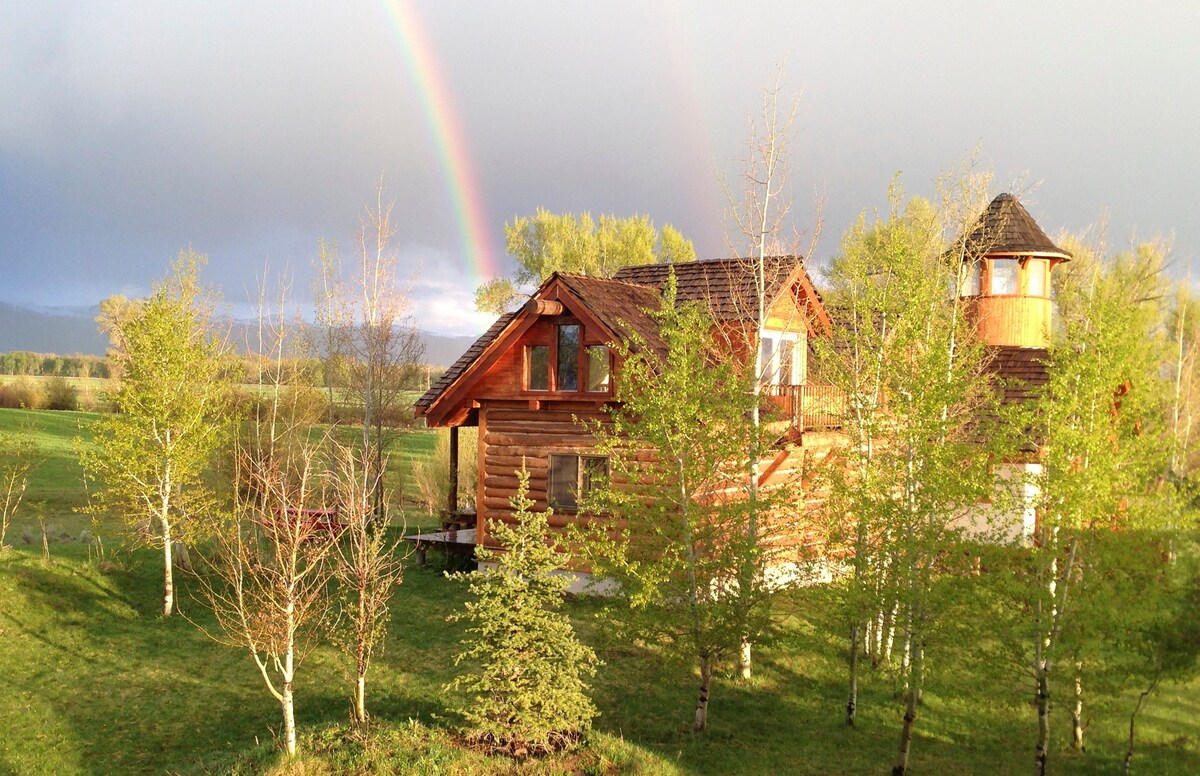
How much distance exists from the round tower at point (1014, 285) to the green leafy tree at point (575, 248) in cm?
2332

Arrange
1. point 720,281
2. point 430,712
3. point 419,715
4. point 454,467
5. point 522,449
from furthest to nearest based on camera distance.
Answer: point 454,467 < point 720,281 < point 522,449 < point 430,712 < point 419,715

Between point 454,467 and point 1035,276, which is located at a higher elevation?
point 1035,276

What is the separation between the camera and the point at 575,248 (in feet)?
165

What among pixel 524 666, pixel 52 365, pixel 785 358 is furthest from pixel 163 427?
pixel 52 365

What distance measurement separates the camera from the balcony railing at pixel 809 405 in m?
18.5

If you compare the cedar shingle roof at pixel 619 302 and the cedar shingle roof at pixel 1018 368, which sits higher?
the cedar shingle roof at pixel 619 302

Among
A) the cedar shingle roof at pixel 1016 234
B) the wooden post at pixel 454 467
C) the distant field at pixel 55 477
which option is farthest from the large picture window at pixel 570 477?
the cedar shingle roof at pixel 1016 234

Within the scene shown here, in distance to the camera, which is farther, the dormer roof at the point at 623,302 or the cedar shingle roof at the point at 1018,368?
the cedar shingle roof at the point at 1018,368

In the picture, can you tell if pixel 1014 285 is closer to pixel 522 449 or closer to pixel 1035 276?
pixel 1035 276

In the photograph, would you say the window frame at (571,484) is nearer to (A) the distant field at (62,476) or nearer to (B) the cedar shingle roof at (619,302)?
(B) the cedar shingle roof at (619,302)

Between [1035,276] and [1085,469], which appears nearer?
[1085,469]

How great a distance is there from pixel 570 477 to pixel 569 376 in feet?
7.95

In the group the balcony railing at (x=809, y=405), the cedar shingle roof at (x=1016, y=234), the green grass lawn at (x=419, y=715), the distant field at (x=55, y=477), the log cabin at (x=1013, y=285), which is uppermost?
the cedar shingle roof at (x=1016, y=234)

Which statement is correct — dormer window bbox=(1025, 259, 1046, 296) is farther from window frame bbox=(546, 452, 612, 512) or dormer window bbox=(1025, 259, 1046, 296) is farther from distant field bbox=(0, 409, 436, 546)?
distant field bbox=(0, 409, 436, 546)
